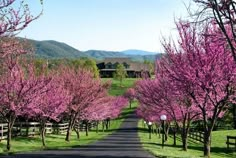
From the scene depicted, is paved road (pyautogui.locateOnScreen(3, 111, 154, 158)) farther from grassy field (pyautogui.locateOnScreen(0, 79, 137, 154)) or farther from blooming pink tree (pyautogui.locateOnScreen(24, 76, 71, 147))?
blooming pink tree (pyautogui.locateOnScreen(24, 76, 71, 147))

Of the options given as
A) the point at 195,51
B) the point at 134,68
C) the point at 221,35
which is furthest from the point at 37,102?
the point at 134,68

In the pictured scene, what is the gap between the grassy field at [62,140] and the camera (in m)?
25.8

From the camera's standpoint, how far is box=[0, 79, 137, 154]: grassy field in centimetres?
2583

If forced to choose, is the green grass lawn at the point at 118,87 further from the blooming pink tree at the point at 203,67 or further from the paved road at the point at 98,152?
the blooming pink tree at the point at 203,67

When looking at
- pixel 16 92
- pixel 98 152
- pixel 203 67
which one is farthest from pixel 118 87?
pixel 203 67

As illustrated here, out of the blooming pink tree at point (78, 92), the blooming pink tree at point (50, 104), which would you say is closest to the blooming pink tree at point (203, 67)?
the blooming pink tree at point (50, 104)

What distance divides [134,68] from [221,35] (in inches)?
6600

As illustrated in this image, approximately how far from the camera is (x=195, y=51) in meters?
21.0

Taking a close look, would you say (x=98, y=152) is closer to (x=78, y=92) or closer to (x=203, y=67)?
(x=203, y=67)

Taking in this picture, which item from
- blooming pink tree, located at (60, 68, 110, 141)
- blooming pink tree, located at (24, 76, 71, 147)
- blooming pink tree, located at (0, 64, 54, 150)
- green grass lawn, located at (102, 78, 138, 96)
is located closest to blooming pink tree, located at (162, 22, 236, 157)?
blooming pink tree, located at (0, 64, 54, 150)

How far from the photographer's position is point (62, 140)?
121 ft

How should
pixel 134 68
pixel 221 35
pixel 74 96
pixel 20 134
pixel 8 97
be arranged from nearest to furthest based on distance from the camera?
pixel 221 35, pixel 8 97, pixel 20 134, pixel 74 96, pixel 134 68

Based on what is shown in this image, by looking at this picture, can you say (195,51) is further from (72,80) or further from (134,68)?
(134,68)

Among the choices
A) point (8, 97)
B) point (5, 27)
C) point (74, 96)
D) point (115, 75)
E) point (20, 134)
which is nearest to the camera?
point (5, 27)
